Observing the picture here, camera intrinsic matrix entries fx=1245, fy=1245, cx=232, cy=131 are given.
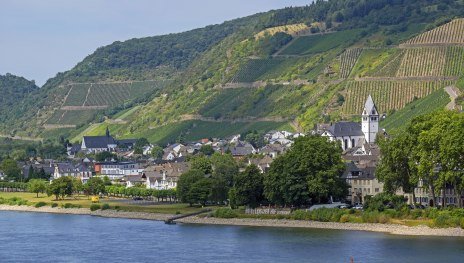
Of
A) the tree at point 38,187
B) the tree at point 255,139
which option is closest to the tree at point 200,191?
the tree at point 38,187

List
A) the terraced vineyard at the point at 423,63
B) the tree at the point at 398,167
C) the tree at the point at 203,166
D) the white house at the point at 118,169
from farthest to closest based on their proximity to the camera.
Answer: the terraced vineyard at the point at 423,63
the white house at the point at 118,169
the tree at the point at 203,166
the tree at the point at 398,167

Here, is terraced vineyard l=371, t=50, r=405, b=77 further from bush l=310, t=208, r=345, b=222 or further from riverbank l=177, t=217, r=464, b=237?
bush l=310, t=208, r=345, b=222

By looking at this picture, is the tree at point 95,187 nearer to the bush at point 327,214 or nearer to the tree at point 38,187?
the tree at point 38,187

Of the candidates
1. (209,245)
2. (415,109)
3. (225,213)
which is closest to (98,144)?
(415,109)

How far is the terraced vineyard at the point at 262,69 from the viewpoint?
528ft

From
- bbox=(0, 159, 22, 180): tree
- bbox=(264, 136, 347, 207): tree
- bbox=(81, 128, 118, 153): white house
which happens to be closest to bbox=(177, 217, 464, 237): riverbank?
bbox=(264, 136, 347, 207): tree

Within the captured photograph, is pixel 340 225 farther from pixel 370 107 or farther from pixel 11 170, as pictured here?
pixel 11 170

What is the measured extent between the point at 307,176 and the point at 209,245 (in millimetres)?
11847

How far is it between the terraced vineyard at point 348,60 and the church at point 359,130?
99.0ft

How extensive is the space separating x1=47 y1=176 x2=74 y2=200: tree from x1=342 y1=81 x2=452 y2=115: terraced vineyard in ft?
135

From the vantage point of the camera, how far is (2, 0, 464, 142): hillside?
13562 cm

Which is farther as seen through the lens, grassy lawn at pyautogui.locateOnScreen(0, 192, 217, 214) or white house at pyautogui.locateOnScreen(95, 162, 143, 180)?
white house at pyautogui.locateOnScreen(95, 162, 143, 180)

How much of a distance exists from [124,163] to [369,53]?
135ft

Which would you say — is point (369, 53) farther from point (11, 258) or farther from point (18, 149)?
point (11, 258)
